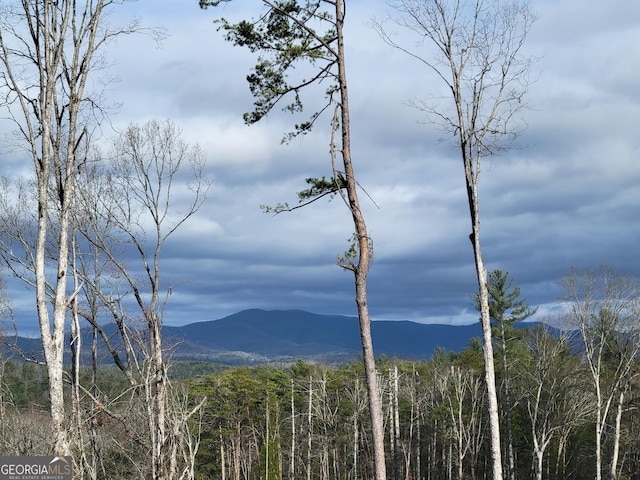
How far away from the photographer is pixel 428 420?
156 feet

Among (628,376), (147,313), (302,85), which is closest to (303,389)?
(628,376)

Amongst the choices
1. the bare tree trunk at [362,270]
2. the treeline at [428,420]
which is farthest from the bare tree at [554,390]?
the bare tree trunk at [362,270]

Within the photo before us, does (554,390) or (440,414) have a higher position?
(554,390)

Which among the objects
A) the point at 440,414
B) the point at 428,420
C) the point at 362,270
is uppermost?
the point at 362,270

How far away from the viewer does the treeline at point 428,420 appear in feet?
105

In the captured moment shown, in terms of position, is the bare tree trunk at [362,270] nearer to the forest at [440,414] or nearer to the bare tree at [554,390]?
the forest at [440,414]

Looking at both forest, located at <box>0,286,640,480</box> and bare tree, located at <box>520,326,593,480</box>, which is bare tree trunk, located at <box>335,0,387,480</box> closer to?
forest, located at <box>0,286,640,480</box>

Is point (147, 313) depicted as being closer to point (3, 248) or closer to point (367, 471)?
point (3, 248)

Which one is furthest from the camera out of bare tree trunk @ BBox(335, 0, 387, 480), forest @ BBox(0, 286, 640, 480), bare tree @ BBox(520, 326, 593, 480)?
forest @ BBox(0, 286, 640, 480)

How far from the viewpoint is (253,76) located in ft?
38.1

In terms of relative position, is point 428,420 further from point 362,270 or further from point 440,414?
point 362,270

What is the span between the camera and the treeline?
31953mm

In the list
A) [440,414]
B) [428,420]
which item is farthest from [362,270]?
[428,420]

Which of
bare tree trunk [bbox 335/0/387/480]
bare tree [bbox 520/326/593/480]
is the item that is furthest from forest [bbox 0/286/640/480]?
bare tree trunk [bbox 335/0/387/480]
